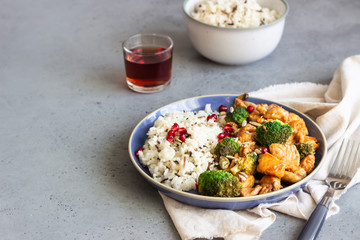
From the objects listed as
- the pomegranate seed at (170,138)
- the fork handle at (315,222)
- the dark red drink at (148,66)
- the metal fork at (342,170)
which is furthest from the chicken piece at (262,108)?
the dark red drink at (148,66)

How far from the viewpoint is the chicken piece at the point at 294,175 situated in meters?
2.45

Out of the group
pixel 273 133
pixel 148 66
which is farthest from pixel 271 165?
pixel 148 66

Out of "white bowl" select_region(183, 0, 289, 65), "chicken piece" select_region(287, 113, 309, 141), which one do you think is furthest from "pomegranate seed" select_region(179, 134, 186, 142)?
"white bowl" select_region(183, 0, 289, 65)

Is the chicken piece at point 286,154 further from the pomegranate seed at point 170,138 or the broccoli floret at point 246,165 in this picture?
the pomegranate seed at point 170,138

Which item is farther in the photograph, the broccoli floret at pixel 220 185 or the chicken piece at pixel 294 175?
the chicken piece at pixel 294 175

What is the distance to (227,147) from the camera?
8.46ft

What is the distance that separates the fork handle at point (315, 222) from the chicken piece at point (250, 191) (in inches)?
11.6

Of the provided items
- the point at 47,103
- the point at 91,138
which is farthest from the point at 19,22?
the point at 91,138

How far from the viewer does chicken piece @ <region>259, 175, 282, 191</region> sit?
2404 mm

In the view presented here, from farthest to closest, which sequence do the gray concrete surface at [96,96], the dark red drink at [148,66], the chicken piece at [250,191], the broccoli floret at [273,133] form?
the dark red drink at [148,66], the broccoli floret at [273,133], the gray concrete surface at [96,96], the chicken piece at [250,191]

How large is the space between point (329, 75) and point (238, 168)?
5.60 ft

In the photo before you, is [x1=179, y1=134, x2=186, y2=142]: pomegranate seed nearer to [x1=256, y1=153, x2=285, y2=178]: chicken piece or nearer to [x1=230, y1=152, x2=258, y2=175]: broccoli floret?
[x1=230, y1=152, x2=258, y2=175]: broccoli floret

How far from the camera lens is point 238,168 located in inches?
98.9

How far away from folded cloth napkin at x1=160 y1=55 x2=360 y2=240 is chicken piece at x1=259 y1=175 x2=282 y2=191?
0.11 m
